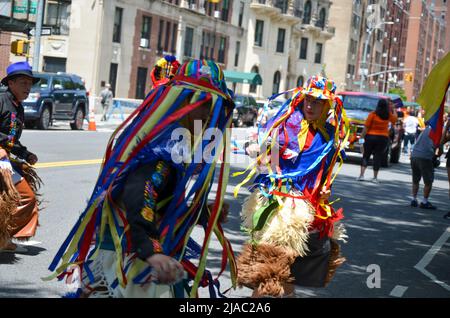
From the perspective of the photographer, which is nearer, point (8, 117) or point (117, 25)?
point (8, 117)

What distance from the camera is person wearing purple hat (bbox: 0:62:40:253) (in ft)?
22.8

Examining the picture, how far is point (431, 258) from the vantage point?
32.0 ft

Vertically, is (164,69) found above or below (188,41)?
below

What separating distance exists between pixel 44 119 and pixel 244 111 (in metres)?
23.2

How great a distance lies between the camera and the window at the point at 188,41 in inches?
2141

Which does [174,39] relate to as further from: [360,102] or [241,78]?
[360,102]

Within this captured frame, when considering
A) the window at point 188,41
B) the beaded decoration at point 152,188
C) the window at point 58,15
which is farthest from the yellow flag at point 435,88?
the window at point 188,41

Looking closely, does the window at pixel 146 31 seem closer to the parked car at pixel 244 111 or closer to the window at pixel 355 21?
the parked car at pixel 244 111

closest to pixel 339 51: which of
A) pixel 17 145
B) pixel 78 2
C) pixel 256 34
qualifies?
pixel 256 34

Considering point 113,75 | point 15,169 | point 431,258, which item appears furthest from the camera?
point 113,75

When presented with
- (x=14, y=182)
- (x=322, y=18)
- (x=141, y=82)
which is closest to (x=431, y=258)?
(x=14, y=182)

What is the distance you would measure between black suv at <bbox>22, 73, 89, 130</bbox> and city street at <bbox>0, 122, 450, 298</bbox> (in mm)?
5278
